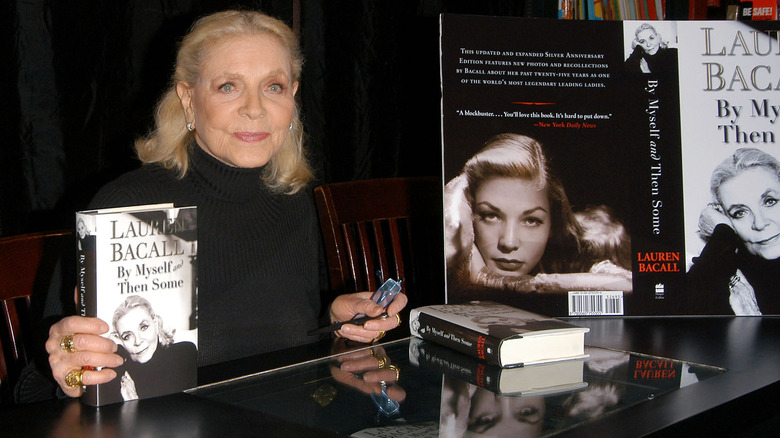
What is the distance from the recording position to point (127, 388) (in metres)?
0.82

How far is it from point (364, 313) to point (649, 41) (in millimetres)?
738

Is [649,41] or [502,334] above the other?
[649,41]

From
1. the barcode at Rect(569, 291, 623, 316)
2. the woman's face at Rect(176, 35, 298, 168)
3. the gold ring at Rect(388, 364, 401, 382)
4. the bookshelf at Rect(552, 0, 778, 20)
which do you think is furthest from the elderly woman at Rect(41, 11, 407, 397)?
the bookshelf at Rect(552, 0, 778, 20)

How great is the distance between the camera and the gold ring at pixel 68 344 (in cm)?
81

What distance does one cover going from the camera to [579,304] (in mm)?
1344

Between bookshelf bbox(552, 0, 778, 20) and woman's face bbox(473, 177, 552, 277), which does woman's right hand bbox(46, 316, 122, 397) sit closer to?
woman's face bbox(473, 177, 552, 277)

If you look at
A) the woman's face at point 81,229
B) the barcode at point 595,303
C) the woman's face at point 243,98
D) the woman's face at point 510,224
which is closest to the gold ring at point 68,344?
the woman's face at point 81,229

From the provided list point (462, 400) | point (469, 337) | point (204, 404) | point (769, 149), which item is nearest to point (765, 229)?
point (769, 149)

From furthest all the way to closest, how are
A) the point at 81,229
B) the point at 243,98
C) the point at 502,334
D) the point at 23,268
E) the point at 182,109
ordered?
1. the point at 182,109
2. the point at 243,98
3. the point at 23,268
4. the point at 502,334
5. the point at 81,229

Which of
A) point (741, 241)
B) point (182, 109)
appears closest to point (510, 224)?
point (741, 241)

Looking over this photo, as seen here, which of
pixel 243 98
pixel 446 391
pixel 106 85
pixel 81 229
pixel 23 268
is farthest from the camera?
pixel 106 85

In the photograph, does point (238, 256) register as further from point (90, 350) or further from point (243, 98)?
point (90, 350)

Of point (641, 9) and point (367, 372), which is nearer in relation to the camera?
point (367, 372)

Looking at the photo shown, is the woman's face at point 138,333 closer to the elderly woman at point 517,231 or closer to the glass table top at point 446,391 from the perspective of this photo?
the glass table top at point 446,391
